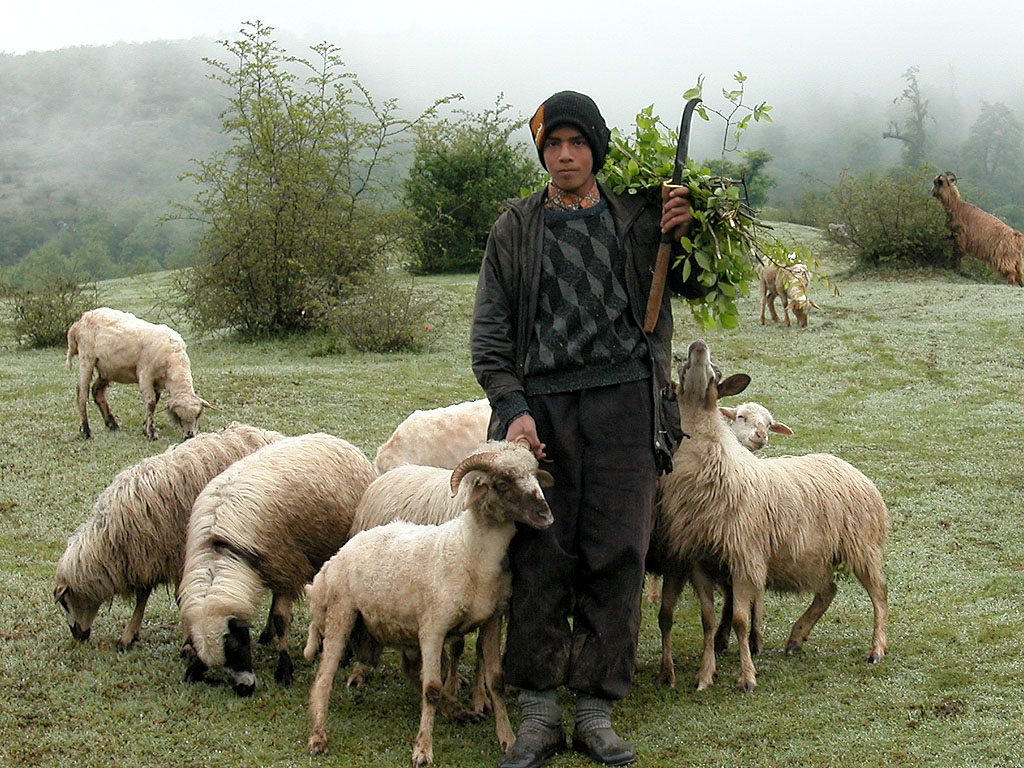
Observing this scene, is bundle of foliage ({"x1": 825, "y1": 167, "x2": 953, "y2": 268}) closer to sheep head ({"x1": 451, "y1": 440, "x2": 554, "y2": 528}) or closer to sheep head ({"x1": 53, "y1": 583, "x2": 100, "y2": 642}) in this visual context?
sheep head ({"x1": 53, "y1": 583, "x2": 100, "y2": 642})

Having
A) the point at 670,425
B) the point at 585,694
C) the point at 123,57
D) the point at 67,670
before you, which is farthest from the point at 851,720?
the point at 123,57

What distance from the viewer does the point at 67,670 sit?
18.1 feet

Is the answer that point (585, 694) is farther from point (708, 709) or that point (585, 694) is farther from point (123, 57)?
point (123, 57)

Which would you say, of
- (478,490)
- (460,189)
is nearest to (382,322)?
(460,189)

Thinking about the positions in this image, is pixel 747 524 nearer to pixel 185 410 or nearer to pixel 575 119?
pixel 575 119

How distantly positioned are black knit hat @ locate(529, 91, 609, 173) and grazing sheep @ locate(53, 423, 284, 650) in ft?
10.3

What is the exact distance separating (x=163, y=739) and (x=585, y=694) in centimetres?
187

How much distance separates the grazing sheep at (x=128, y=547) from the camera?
233 inches

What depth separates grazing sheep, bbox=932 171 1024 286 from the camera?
2072 centimetres

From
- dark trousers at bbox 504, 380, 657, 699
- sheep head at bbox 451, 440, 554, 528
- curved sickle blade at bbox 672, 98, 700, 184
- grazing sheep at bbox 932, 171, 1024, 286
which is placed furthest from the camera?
grazing sheep at bbox 932, 171, 1024, 286

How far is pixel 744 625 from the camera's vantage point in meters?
5.28

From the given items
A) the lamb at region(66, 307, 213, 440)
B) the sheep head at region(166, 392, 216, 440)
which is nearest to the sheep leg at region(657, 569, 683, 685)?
the sheep head at region(166, 392, 216, 440)

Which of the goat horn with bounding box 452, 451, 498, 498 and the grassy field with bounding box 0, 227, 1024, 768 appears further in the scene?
the grassy field with bounding box 0, 227, 1024, 768

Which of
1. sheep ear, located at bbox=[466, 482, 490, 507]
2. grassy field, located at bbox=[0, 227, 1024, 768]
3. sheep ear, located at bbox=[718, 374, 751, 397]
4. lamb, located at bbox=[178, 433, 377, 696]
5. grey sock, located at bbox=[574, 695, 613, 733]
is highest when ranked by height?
sheep ear, located at bbox=[718, 374, 751, 397]
